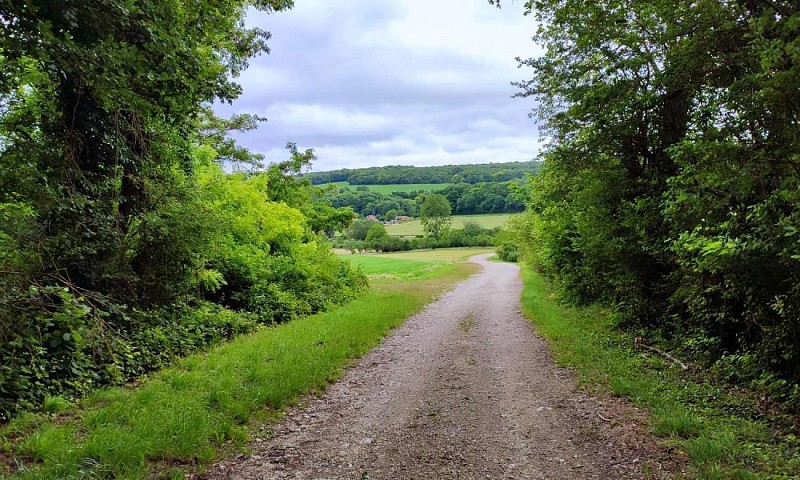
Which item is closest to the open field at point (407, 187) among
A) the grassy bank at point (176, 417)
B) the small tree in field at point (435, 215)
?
the small tree in field at point (435, 215)

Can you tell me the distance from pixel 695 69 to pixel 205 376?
32.4 feet

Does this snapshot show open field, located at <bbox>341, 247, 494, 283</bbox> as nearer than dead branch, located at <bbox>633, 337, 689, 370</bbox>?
No

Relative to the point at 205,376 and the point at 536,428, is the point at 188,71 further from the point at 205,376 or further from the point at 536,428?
the point at 536,428

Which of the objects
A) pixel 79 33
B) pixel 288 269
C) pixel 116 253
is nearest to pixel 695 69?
pixel 79 33

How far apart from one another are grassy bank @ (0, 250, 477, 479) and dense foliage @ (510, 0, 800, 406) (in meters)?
6.42

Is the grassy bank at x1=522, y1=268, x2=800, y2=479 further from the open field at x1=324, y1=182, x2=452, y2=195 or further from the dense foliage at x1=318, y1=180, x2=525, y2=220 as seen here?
the open field at x1=324, y1=182, x2=452, y2=195

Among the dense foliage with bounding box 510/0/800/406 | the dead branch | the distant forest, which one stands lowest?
the dead branch

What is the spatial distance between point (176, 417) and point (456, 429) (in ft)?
11.3

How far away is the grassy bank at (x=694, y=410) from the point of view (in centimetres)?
437

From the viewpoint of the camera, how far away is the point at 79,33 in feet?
15.3

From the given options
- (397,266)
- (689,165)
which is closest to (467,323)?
(689,165)

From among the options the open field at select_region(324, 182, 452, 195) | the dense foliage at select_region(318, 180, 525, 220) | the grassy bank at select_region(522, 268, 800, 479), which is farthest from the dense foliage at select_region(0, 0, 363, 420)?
the open field at select_region(324, 182, 452, 195)

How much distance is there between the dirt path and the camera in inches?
182

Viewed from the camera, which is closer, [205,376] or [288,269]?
[205,376]
